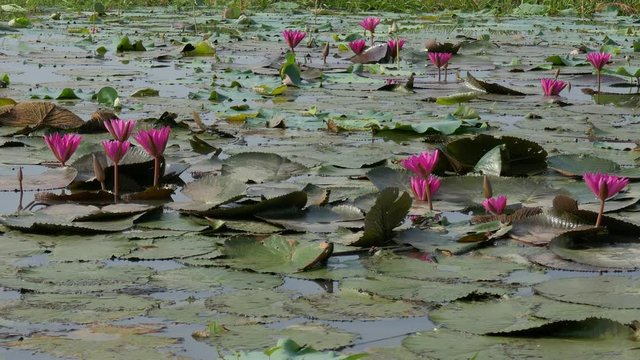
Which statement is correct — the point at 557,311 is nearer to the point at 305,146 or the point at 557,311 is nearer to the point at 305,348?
the point at 305,348

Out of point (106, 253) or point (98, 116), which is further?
point (98, 116)

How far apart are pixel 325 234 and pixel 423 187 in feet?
1.21

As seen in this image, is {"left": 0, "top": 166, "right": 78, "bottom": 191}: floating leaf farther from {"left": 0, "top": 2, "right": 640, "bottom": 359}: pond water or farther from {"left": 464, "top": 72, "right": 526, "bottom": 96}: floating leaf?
{"left": 464, "top": 72, "right": 526, "bottom": 96}: floating leaf

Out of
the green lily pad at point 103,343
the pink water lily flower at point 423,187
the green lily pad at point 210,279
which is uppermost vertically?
the pink water lily flower at point 423,187

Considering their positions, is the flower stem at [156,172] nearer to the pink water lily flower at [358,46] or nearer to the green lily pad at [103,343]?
the green lily pad at [103,343]

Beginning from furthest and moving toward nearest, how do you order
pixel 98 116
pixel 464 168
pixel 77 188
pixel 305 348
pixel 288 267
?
pixel 98 116 < pixel 464 168 < pixel 77 188 < pixel 288 267 < pixel 305 348

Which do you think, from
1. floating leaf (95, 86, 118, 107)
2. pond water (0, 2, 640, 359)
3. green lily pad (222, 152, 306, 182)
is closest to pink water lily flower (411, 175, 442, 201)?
pond water (0, 2, 640, 359)

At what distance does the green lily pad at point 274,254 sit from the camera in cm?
226

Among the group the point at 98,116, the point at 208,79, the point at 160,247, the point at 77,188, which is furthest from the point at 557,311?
the point at 208,79

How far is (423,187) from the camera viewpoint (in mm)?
2820

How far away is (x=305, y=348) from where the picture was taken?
157cm

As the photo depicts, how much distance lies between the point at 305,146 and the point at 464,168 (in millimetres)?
655

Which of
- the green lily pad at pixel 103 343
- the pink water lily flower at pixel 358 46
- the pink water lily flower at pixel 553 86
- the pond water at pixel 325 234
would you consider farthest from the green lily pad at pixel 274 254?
the pink water lily flower at pixel 358 46

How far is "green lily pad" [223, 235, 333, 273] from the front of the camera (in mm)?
2256
